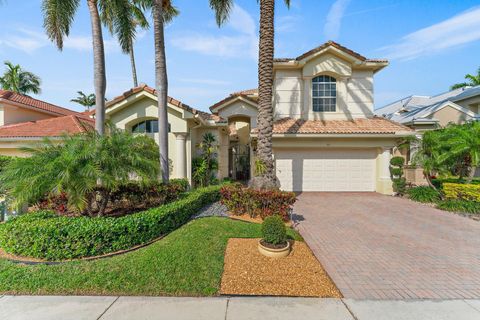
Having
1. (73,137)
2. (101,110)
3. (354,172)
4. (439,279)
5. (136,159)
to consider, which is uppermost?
(101,110)

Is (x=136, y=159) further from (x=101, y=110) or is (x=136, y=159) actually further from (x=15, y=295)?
Answer: (x=101, y=110)

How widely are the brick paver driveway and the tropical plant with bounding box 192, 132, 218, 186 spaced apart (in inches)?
210

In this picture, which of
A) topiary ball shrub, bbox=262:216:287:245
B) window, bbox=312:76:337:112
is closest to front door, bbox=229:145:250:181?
window, bbox=312:76:337:112

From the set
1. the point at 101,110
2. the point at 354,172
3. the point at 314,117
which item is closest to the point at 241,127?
the point at 314,117

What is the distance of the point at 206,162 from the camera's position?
12266 mm

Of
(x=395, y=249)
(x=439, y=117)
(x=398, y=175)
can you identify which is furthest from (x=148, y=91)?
(x=439, y=117)

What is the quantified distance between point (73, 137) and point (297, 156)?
10.3 meters

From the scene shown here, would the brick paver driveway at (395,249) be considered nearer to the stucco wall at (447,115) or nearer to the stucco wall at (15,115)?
the stucco wall at (447,115)

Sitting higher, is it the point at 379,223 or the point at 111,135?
the point at 111,135

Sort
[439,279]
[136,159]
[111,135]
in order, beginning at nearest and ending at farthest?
[439,279] < [136,159] < [111,135]

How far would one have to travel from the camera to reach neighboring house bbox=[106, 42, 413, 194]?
37.2ft

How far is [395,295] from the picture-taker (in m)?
3.68

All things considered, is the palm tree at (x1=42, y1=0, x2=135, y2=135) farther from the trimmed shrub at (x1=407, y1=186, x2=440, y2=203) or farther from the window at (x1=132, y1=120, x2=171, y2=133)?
the trimmed shrub at (x1=407, y1=186, x2=440, y2=203)

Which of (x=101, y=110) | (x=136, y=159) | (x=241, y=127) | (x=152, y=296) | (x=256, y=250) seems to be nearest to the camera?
(x=152, y=296)
